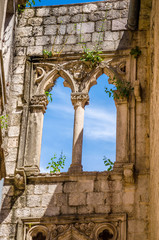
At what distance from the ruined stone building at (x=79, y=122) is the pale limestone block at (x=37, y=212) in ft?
0.05

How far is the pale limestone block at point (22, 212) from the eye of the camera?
11453 mm

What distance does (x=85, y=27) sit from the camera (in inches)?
526

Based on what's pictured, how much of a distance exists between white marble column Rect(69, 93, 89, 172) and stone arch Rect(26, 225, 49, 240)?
1.16 meters

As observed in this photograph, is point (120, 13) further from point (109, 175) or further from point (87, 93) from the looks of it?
point (109, 175)

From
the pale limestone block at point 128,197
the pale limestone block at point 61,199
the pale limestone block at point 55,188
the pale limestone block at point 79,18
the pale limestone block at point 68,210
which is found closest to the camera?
the pale limestone block at point 128,197

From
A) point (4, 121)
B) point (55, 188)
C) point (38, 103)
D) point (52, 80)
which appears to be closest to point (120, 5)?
point (52, 80)

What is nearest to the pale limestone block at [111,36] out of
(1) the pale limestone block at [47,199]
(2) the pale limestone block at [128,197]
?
(2) the pale limestone block at [128,197]

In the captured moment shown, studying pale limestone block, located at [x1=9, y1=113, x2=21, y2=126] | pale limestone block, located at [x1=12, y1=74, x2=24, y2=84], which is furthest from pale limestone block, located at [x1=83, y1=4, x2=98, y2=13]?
pale limestone block, located at [x1=9, y1=113, x2=21, y2=126]

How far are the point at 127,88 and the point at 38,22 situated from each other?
101 inches

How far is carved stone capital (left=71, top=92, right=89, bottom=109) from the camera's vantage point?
40.8ft

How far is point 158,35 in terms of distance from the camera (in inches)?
390

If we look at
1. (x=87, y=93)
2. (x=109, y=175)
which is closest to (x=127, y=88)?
(x=87, y=93)

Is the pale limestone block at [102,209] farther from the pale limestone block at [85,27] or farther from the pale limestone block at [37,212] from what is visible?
the pale limestone block at [85,27]

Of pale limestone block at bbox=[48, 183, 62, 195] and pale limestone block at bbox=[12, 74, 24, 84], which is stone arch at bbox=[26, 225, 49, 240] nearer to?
pale limestone block at bbox=[48, 183, 62, 195]
